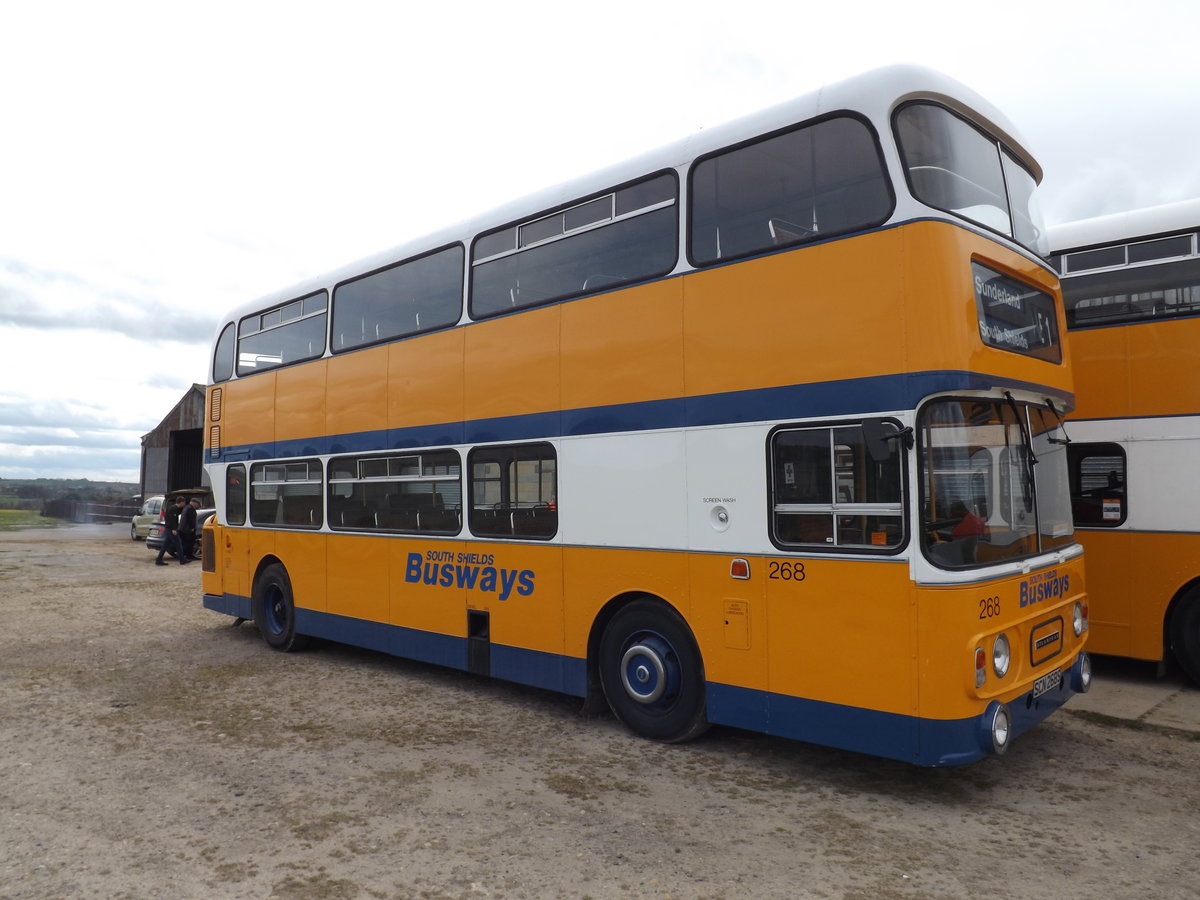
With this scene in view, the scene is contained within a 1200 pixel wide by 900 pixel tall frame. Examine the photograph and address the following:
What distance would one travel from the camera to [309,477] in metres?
9.66

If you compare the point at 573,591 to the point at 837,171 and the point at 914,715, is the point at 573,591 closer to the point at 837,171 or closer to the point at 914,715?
the point at 914,715

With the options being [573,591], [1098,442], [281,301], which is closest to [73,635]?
[281,301]

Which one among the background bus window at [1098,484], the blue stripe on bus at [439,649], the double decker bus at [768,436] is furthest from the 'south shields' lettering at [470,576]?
the background bus window at [1098,484]

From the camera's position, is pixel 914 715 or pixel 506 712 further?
pixel 506 712

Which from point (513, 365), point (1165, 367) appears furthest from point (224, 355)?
point (1165, 367)

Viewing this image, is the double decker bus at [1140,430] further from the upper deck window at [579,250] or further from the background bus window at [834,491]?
the upper deck window at [579,250]

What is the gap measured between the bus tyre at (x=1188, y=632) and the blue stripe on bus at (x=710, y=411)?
2820 millimetres

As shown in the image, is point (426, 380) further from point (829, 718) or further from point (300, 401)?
point (829, 718)

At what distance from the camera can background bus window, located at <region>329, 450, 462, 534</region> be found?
7828 mm

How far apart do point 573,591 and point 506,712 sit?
1352 mm

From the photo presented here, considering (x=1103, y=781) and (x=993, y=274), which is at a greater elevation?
(x=993, y=274)

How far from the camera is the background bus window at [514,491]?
22.6 feet

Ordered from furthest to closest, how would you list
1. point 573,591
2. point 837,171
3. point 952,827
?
point 573,591 < point 837,171 < point 952,827

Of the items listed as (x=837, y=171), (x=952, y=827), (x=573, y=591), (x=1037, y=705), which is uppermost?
(x=837, y=171)
